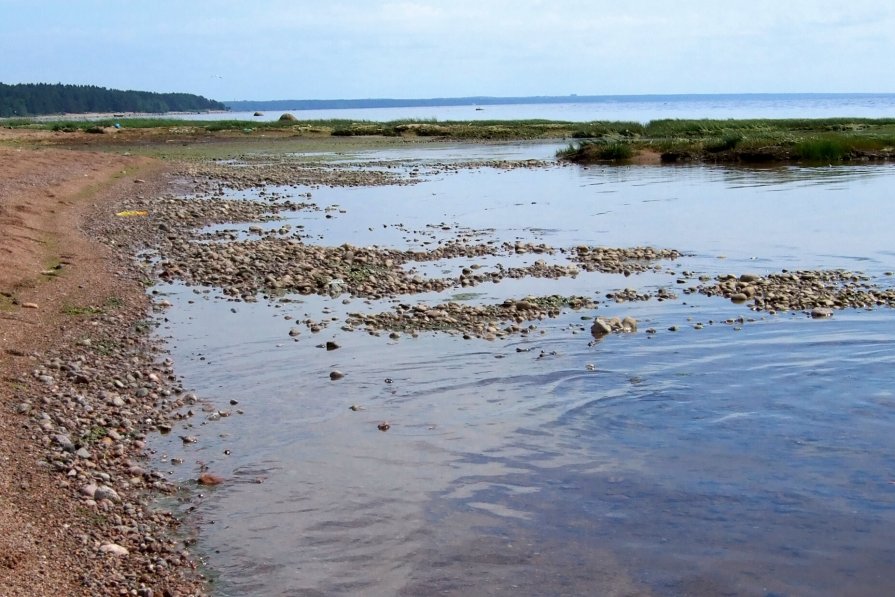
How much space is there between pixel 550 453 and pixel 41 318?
8.15 meters

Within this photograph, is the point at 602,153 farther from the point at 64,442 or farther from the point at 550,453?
the point at 64,442

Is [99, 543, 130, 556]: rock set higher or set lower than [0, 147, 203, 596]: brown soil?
lower

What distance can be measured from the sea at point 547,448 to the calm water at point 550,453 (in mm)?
29

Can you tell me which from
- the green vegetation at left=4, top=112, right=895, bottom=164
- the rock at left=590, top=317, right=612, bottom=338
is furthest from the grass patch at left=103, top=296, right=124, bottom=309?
the green vegetation at left=4, top=112, right=895, bottom=164

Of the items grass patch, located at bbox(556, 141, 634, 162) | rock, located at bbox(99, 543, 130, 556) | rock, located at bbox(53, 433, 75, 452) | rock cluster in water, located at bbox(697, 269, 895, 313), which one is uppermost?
grass patch, located at bbox(556, 141, 634, 162)

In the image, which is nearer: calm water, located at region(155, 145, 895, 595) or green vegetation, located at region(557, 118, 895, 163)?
calm water, located at region(155, 145, 895, 595)

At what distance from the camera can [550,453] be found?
896 cm

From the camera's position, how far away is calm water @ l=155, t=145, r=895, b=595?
6.85 metres

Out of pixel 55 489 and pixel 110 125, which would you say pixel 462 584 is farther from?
pixel 110 125

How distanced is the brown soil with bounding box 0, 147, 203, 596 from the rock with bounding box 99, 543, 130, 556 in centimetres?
7

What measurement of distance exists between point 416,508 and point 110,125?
87503mm

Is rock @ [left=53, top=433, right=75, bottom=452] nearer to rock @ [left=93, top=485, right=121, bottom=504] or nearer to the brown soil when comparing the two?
the brown soil

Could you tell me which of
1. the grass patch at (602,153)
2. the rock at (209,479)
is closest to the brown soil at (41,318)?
the rock at (209,479)

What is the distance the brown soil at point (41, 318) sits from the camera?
6383mm
